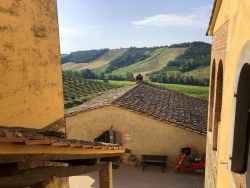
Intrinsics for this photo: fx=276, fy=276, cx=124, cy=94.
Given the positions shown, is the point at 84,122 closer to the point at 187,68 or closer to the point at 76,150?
the point at 76,150

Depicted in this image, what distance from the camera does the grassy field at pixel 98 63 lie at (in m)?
85.6

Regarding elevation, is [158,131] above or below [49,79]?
below

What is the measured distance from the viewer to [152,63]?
8094cm

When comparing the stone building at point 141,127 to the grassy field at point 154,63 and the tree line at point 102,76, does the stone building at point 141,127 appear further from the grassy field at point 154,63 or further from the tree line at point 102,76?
the grassy field at point 154,63

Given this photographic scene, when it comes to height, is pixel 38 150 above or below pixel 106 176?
above

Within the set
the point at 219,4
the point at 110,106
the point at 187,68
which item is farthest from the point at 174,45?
the point at 219,4

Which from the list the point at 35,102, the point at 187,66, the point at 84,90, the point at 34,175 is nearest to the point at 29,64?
the point at 35,102

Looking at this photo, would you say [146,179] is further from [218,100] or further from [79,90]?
[79,90]

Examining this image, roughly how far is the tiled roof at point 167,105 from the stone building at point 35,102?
30.9ft

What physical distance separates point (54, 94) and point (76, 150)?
309 cm

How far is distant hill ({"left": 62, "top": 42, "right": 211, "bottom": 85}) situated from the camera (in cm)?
5972

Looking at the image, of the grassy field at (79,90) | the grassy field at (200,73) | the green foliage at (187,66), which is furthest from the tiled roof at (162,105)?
the grassy field at (200,73)

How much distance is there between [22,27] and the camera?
4.98 meters

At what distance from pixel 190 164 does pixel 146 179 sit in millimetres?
2468
